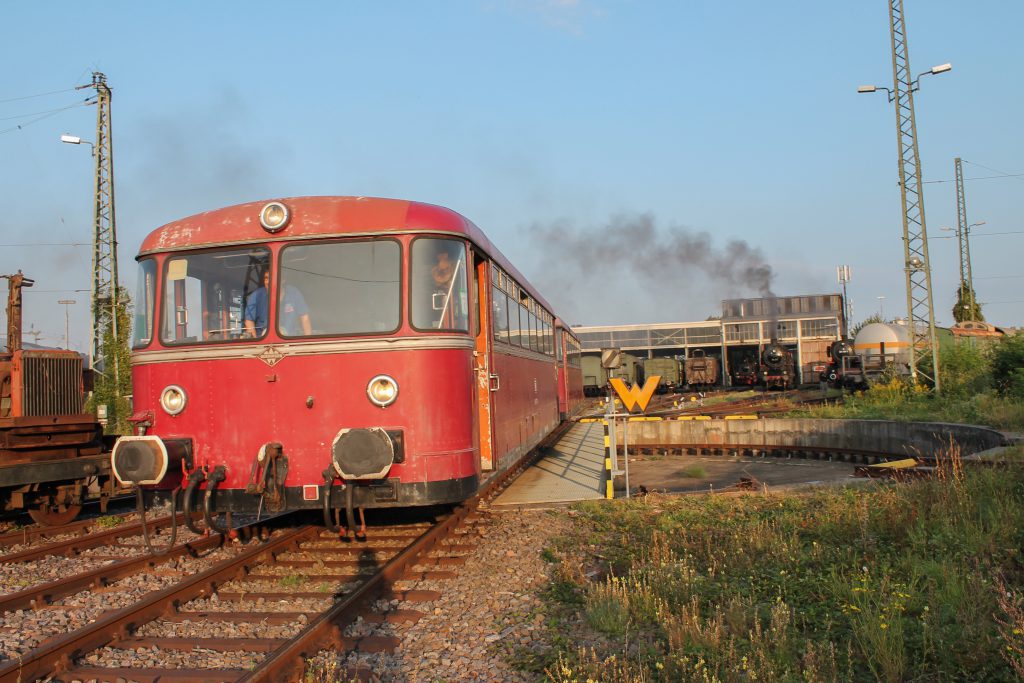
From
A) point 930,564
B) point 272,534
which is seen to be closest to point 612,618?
point 930,564

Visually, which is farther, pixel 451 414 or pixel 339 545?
pixel 339 545

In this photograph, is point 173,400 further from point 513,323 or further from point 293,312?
point 513,323

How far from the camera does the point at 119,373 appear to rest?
22.0 metres

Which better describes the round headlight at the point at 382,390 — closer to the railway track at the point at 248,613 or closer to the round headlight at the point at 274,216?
the railway track at the point at 248,613

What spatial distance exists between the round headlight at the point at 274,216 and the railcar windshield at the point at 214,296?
0.24m

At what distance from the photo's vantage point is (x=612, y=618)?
5023 millimetres

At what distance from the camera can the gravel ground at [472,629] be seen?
4438 millimetres

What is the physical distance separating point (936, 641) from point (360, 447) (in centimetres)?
396

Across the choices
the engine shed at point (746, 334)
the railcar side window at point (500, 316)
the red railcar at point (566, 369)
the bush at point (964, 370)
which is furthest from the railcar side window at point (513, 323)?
the engine shed at point (746, 334)

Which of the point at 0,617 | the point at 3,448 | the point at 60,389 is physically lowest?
the point at 0,617

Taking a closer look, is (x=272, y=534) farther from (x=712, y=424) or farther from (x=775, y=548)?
(x=712, y=424)

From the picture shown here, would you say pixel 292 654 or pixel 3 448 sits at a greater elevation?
pixel 3 448

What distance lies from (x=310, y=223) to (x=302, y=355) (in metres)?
1.13

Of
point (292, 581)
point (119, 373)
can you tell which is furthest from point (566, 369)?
point (292, 581)
